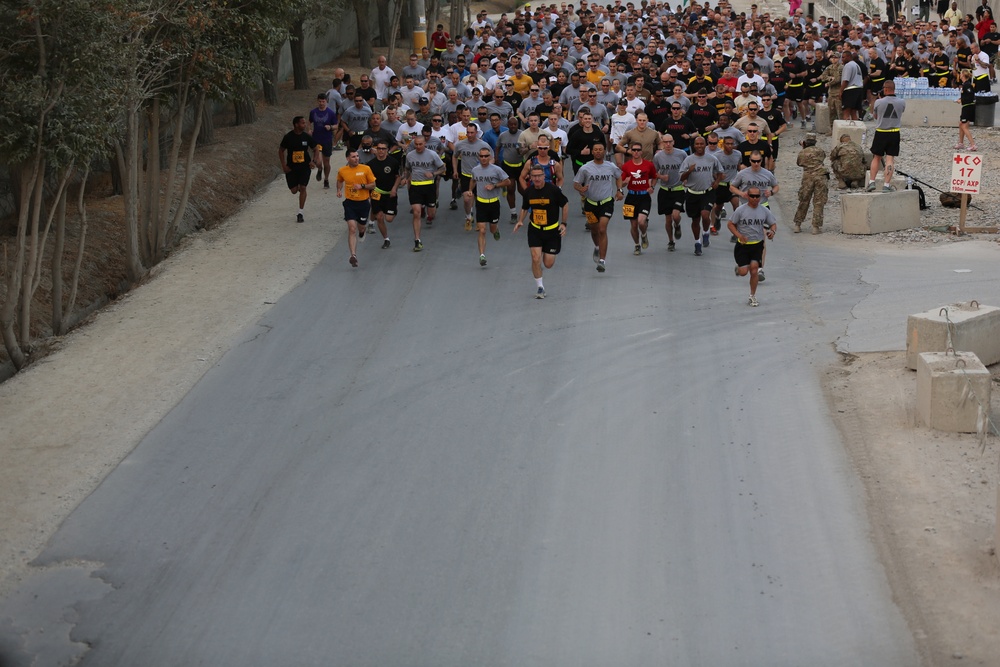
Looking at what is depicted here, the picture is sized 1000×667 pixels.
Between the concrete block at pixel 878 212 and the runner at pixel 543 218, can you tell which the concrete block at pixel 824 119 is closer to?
the concrete block at pixel 878 212

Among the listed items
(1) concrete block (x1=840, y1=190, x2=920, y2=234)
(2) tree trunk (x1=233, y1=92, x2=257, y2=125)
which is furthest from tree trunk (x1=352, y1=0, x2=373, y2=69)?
(1) concrete block (x1=840, y1=190, x2=920, y2=234)

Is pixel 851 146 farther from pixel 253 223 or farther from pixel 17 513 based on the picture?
pixel 17 513

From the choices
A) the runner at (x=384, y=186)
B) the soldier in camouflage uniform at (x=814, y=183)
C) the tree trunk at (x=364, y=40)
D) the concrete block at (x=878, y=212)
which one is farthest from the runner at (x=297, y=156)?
the tree trunk at (x=364, y=40)

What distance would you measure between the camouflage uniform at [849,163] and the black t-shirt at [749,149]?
3.04m

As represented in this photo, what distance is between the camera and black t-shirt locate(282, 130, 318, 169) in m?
20.8

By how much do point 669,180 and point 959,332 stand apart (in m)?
5.92

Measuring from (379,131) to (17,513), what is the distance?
10.1 m

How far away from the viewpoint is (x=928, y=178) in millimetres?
22641

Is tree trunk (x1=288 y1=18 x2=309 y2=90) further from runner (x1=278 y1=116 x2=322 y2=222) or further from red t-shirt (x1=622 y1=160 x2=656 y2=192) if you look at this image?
red t-shirt (x1=622 y1=160 x2=656 y2=192)

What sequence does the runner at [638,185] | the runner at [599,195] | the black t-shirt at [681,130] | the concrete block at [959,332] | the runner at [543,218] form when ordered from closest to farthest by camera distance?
the concrete block at [959,332] < the runner at [543,218] < the runner at [599,195] < the runner at [638,185] < the black t-shirt at [681,130]

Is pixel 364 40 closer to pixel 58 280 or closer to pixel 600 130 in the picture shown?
pixel 600 130

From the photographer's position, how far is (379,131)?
1981 cm

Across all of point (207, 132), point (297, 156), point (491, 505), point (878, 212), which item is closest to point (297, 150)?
point (297, 156)

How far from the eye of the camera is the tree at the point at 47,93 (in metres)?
14.1
